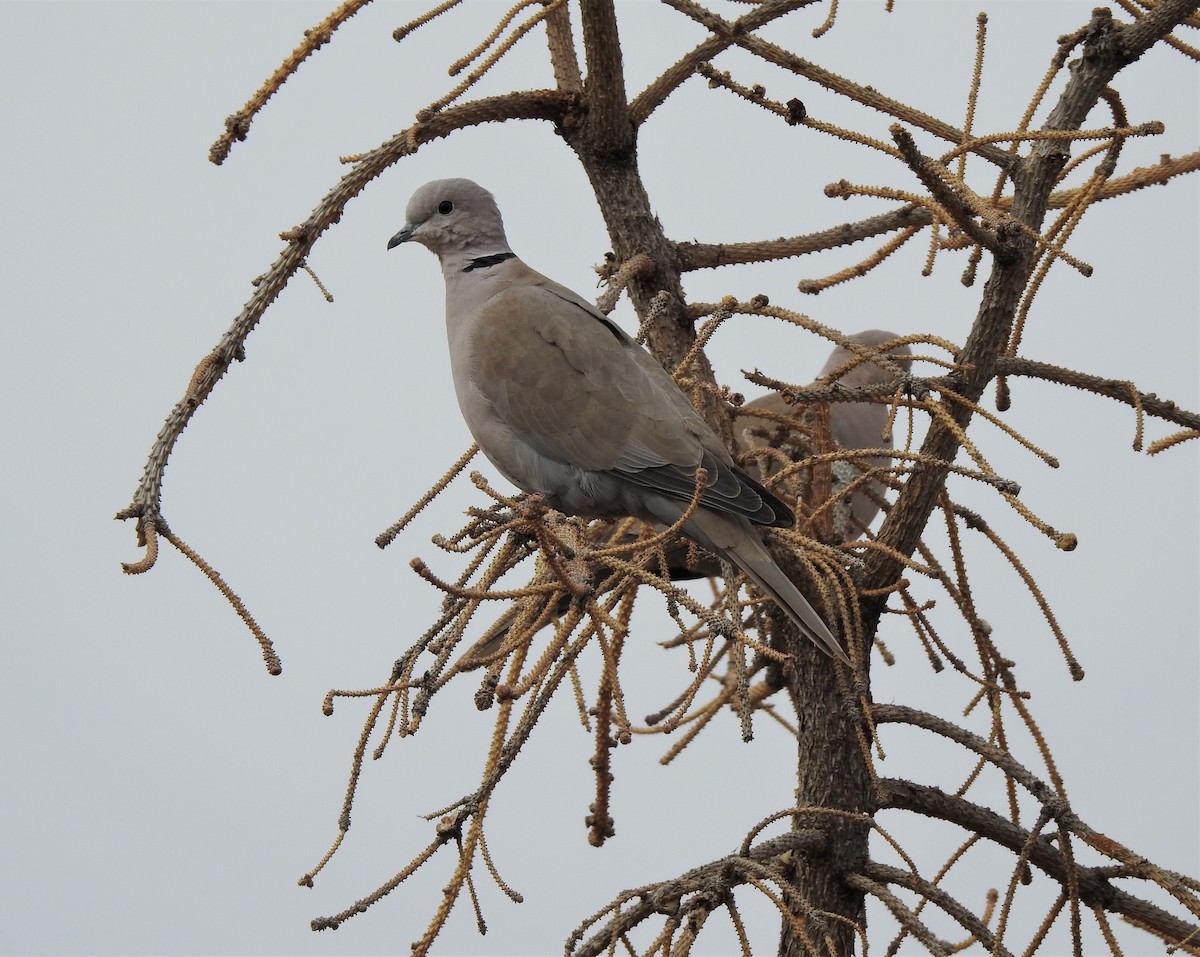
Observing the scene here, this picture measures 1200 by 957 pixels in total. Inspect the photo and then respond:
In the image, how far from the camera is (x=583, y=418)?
2.40 metres

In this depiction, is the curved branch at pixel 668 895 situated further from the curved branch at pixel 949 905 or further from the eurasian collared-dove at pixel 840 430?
the eurasian collared-dove at pixel 840 430

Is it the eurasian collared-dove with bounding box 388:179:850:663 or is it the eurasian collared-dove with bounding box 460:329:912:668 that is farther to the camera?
the eurasian collared-dove with bounding box 460:329:912:668

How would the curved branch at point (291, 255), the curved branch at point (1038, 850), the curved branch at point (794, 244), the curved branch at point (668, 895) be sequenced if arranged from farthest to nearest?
the curved branch at point (794, 244), the curved branch at point (1038, 850), the curved branch at point (668, 895), the curved branch at point (291, 255)

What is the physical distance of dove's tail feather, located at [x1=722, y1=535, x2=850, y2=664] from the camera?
2.20 meters

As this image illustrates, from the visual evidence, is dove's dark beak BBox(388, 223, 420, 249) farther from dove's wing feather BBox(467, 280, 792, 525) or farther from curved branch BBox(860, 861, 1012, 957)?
curved branch BBox(860, 861, 1012, 957)

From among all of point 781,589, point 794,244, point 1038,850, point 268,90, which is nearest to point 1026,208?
point 794,244

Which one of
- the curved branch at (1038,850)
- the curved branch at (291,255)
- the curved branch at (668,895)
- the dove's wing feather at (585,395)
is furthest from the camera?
the dove's wing feather at (585,395)

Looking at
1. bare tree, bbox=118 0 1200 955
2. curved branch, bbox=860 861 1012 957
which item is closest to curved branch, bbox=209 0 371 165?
bare tree, bbox=118 0 1200 955

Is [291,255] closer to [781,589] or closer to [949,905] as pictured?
[781,589]

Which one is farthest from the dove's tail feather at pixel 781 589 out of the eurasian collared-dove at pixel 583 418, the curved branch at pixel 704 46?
the curved branch at pixel 704 46

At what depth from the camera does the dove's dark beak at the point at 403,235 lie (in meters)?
2.73

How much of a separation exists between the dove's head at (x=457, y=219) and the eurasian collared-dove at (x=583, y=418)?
0.45ft

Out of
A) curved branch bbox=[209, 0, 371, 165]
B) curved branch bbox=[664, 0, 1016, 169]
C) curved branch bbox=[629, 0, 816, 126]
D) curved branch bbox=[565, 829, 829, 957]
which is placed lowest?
curved branch bbox=[565, 829, 829, 957]

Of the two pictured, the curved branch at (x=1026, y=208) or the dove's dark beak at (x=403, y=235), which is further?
the dove's dark beak at (x=403, y=235)
